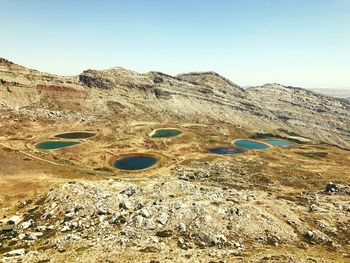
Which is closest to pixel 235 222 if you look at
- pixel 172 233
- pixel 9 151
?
pixel 172 233

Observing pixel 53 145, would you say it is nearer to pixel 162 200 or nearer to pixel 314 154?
pixel 162 200

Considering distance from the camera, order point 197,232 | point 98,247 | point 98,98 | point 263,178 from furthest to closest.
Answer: point 98,98, point 263,178, point 197,232, point 98,247

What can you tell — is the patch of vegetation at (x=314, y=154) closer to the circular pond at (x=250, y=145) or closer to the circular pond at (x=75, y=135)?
the circular pond at (x=250, y=145)

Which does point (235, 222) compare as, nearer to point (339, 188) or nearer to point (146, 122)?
point (339, 188)

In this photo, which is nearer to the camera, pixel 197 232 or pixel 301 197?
pixel 197 232

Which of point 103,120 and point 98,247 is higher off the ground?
point 103,120

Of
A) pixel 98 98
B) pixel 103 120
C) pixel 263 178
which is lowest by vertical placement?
pixel 263 178
